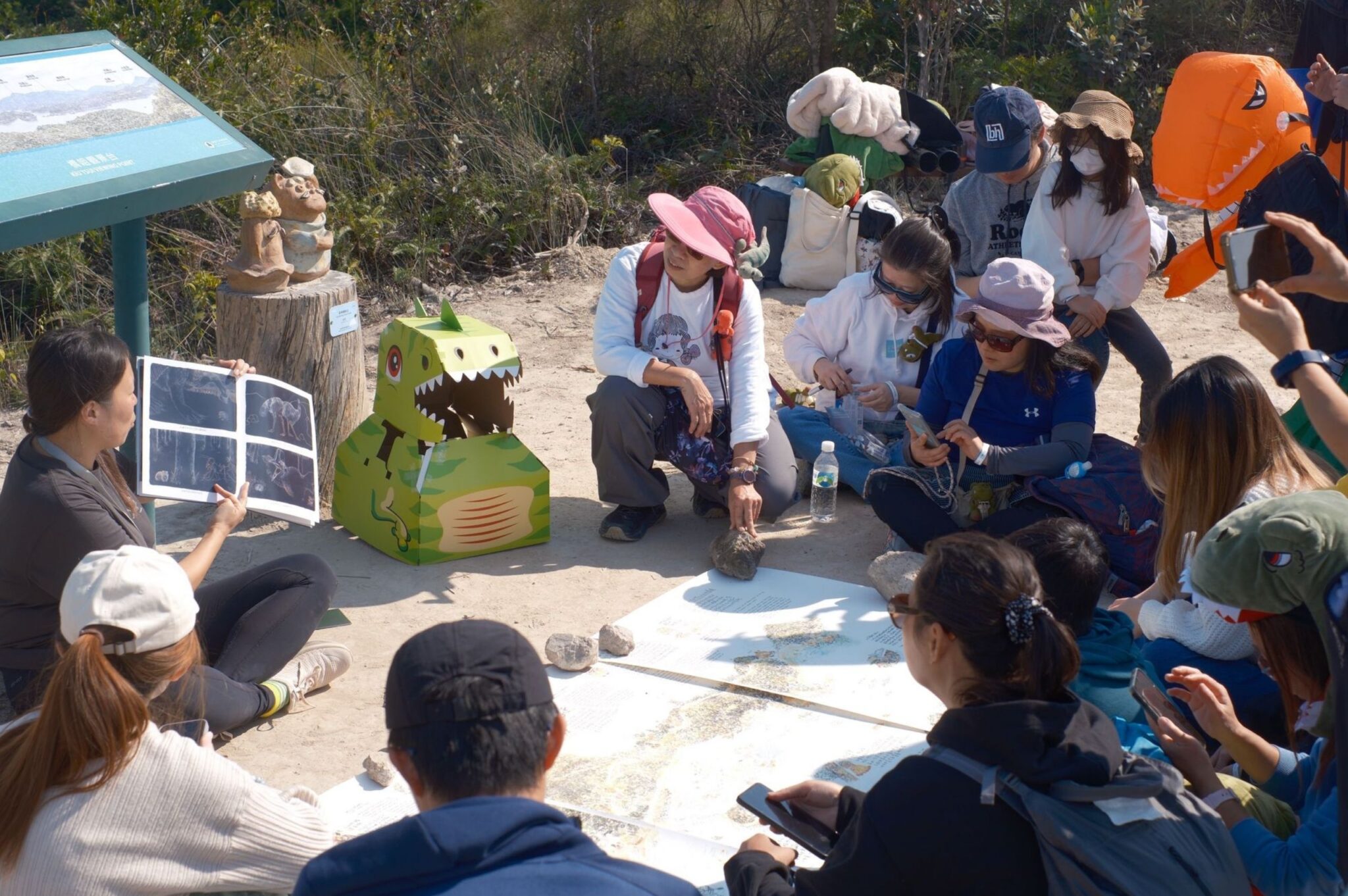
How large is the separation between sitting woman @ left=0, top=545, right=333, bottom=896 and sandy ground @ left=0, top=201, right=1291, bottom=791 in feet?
3.03

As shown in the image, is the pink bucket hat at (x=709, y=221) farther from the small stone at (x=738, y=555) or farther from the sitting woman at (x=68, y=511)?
the sitting woman at (x=68, y=511)

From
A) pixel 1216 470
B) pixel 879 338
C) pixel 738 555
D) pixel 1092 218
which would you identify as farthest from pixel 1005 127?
pixel 1216 470

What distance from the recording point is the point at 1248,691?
2881 mm

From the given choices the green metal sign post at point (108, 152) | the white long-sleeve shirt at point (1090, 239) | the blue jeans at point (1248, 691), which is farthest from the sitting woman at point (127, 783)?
the white long-sleeve shirt at point (1090, 239)

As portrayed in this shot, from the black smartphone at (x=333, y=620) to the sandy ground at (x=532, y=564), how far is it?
3cm

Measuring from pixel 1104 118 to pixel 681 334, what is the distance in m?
1.74

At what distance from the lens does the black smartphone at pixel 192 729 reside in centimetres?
242

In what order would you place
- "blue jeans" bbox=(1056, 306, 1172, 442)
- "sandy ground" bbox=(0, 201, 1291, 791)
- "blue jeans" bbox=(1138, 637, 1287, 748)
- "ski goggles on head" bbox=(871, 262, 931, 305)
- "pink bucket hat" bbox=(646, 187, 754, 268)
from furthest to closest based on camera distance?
"blue jeans" bbox=(1056, 306, 1172, 442), "ski goggles on head" bbox=(871, 262, 931, 305), "pink bucket hat" bbox=(646, 187, 754, 268), "sandy ground" bbox=(0, 201, 1291, 791), "blue jeans" bbox=(1138, 637, 1287, 748)

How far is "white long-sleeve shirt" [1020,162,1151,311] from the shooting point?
4.76m

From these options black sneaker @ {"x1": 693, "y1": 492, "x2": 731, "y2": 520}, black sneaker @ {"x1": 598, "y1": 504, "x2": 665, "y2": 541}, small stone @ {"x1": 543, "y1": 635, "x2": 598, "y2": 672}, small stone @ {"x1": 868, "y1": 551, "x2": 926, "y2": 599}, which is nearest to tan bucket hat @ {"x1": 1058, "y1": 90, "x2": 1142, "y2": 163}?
small stone @ {"x1": 868, "y1": 551, "x2": 926, "y2": 599}

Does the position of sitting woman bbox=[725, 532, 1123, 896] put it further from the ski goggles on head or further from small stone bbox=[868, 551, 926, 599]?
the ski goggles on head

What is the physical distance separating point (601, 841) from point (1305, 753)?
1.41 meters

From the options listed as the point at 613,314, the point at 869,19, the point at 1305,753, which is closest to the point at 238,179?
the point at 613,314

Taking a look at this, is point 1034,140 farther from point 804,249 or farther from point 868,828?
point 868,828
